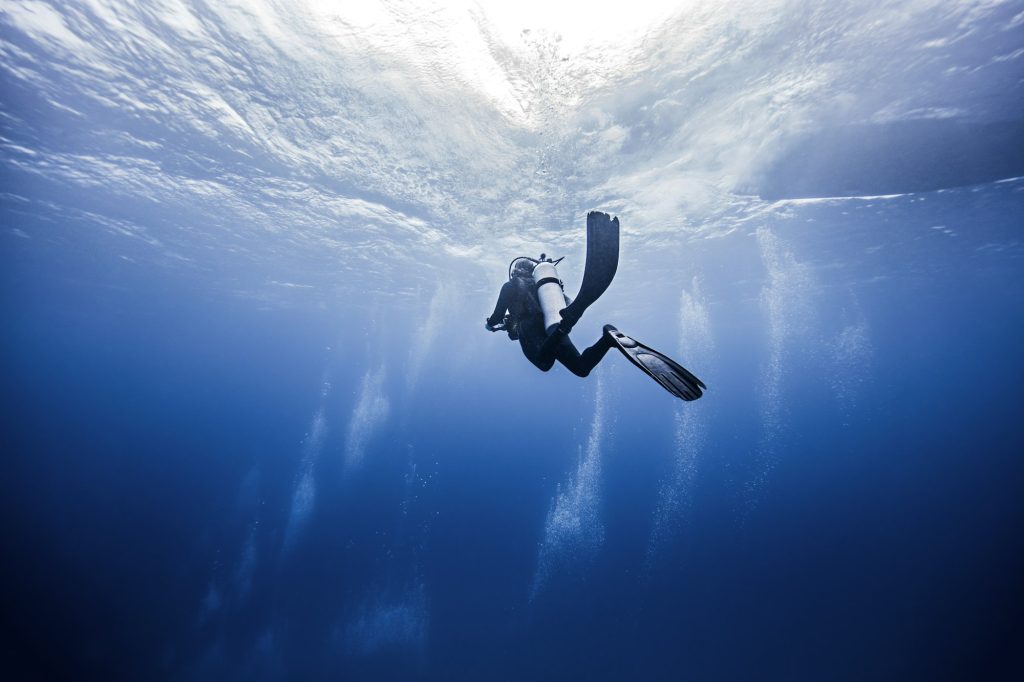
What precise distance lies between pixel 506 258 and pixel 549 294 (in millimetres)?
17856

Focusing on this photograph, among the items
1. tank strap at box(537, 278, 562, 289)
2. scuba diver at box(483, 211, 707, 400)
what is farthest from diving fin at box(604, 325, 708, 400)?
tank strap at box(537, 278, 562, 289)

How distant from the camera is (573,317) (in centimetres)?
356

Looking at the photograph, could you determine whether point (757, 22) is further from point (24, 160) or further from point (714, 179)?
point (24, 160)

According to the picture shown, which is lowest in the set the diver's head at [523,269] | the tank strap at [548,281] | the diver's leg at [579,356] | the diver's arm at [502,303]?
the diver's leg at [579,356]

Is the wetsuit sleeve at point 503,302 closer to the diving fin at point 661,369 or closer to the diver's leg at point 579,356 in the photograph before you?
the diver's leg at point 579,356

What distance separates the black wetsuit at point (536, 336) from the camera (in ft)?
12.6

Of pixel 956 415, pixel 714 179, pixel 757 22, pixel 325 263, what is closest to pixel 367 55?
pixel 757 22

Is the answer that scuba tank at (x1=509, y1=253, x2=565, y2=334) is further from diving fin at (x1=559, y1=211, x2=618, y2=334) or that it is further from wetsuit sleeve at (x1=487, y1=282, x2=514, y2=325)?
diving fin at (x1=559, y1=211, x2=618, y2=334)

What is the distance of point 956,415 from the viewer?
55.3 meters

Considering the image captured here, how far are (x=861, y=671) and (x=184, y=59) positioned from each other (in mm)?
25492

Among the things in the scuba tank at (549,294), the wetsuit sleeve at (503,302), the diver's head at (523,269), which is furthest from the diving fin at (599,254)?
the diver's head at (523,269)

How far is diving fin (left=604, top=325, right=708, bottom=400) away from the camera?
2.74m

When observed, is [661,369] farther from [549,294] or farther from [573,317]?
[549,294]

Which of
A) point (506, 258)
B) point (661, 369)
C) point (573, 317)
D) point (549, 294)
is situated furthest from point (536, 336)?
point (506, 258)
